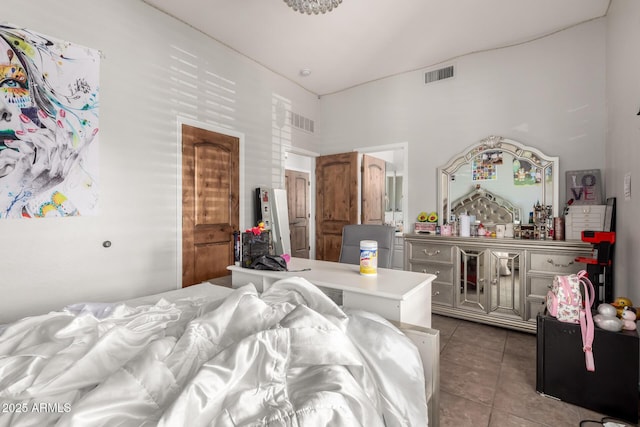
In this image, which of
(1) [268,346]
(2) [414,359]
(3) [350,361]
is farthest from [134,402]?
(2) [414,359]

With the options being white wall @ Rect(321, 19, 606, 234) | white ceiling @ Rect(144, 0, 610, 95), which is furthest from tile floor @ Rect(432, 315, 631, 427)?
white ceiling @ Rect(144, 0, 610, 95)

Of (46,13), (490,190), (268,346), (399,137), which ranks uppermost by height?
(46,13)

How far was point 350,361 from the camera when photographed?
883mm

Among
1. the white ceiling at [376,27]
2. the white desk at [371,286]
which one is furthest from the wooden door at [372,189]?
the white desk at [371,286]

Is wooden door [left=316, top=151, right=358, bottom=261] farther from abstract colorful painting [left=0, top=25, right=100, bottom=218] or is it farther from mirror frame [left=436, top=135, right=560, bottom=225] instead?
abstract colorful painting [left=0, top=25, right=100, bottom=218]

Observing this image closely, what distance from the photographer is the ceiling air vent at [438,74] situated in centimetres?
375

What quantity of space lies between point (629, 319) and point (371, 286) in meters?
1.50

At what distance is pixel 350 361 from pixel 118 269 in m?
2.51

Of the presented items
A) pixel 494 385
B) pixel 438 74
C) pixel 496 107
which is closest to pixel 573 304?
pixel 494 385

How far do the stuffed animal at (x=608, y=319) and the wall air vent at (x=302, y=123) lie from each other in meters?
3.83

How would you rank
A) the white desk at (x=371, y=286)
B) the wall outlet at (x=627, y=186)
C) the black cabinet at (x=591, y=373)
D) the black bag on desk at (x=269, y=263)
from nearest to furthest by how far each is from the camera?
the white desk at (x=371, y=286) < the black cabinet at (x=591, y=373) < the black bag on desk at (x=269, y=263) < the wall outlet at (x=627, y=186)

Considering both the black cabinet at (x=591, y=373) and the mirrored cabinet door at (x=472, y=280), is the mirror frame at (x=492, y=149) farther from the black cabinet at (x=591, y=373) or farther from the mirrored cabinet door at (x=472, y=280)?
the black cabinet at (x=591, y=373)

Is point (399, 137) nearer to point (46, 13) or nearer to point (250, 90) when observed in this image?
point (250, 90)

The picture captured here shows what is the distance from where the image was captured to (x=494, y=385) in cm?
210
